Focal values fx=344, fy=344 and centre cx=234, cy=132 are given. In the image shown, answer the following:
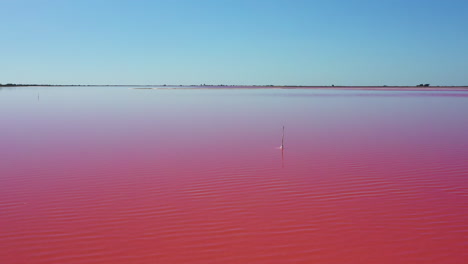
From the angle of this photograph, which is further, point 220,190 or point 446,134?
point 446,134

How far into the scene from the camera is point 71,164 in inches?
321

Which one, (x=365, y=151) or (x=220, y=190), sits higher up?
(x=365, y=151)

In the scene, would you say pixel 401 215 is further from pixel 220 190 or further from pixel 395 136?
pixel 395 136

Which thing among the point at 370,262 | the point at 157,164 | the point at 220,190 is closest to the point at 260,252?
the point at 370,262

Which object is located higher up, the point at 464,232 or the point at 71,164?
the point at 71,164

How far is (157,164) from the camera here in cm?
820

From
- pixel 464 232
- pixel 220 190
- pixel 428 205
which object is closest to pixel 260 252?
→ pixel 220 190

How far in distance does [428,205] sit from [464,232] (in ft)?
3.05

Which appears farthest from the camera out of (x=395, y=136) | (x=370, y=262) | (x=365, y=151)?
(x=395, y=136)

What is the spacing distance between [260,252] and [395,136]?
10.3 m

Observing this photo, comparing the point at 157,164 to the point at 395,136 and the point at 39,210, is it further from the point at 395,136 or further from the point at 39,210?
the point at 395,136

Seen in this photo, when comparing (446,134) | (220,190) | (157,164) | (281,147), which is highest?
(446,134)

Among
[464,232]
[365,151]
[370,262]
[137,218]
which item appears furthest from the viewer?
[365,151]

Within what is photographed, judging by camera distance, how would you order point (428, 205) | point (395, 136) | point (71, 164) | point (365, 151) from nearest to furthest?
1. point (428, 205)
2. point (71, 164)
3. point (365, 151)
4. point (395, 136)
